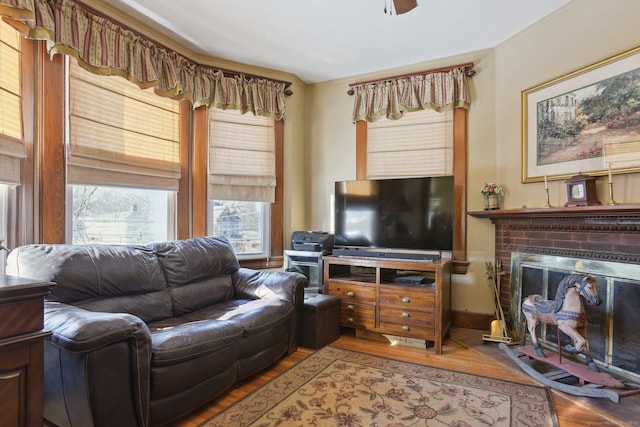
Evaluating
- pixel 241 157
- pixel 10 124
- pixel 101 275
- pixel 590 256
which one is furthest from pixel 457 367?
pixel 10 124

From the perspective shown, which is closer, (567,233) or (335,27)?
(567,233)

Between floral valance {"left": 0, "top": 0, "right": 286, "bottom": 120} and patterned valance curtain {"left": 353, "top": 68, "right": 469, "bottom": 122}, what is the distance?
36.5 inches

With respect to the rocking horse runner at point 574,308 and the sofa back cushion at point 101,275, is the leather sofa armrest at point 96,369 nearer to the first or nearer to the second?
the sofa back cushion at point 101,275

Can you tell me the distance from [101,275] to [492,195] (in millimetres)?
3226

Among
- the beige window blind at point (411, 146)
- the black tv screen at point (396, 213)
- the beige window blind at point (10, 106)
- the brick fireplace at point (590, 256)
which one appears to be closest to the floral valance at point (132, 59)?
the beige window blind at point (10, 106)

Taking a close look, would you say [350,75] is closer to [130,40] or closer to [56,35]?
[130,40]

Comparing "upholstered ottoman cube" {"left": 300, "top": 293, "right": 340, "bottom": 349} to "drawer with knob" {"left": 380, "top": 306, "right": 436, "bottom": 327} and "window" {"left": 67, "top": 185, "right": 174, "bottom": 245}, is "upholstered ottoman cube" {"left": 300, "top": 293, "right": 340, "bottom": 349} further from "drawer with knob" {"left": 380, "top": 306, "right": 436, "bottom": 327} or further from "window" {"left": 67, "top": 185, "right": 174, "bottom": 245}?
Result: "window" {"left": 67, "top": 185, "right": 174, "bottom": 245}

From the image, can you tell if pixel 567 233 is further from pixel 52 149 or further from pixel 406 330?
pixel 52 149

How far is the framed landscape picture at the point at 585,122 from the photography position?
2406 mm

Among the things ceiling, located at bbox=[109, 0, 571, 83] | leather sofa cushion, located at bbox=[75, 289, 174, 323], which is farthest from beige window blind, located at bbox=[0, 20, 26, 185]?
A: leather sofa cushion, located at bbox=[75, 289, 174, 323]

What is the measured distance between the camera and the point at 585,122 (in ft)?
8.81

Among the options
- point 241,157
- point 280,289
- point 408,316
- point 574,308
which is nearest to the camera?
point 574,308

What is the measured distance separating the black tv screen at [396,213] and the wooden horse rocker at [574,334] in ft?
3.08

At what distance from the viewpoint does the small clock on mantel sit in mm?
2529
